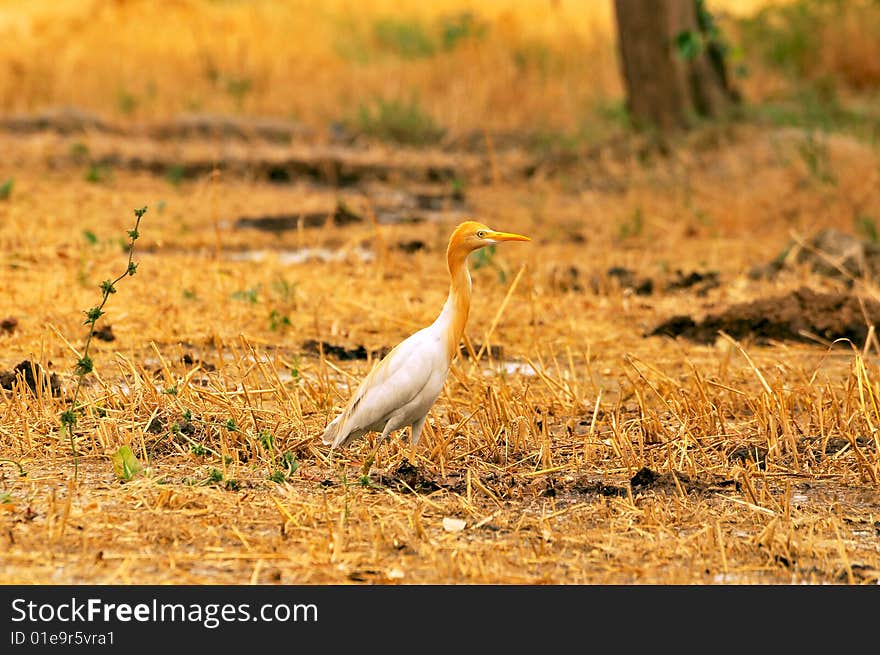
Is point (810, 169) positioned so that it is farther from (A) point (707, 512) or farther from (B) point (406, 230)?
(A) point (707, 512)

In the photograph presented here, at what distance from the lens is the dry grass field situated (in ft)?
13.6

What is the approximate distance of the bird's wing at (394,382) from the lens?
450cm

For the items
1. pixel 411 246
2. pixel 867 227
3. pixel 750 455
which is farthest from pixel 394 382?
pixel 867 227

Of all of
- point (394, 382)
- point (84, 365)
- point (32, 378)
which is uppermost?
point (84, 365)

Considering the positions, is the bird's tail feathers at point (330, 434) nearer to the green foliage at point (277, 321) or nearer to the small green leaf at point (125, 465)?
the small green leaf at point (125, 465)

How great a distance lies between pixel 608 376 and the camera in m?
6.45

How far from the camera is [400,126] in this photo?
47.4 feet

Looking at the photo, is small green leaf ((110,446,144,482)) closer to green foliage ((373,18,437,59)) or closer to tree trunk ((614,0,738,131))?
tree trunk ((614,0,738,131))

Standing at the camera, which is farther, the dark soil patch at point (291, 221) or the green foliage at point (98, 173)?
the green foliage at point (98, 173)

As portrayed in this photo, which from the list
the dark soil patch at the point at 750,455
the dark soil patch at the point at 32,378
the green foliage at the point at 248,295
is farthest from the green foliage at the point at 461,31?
the dark soil patch at the point at 750,455

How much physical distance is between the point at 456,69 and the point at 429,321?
9.65 m

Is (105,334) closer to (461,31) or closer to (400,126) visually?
(400,126)

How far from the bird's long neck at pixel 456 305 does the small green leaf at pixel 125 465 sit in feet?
3.33
